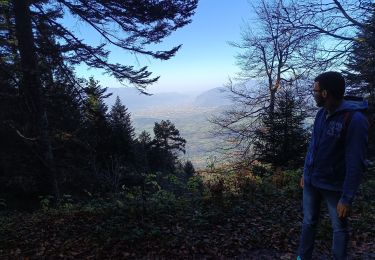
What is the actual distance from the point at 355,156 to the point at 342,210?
54cm

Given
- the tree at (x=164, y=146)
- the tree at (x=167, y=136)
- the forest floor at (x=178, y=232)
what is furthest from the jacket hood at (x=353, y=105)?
the tree at (x=167, y=136)

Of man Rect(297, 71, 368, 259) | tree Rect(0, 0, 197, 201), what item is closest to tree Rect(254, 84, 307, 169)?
tree Rect(0, 0, 197, 201)

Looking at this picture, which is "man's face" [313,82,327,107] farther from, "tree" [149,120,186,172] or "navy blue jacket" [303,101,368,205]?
"tree" [149,120,186,172]

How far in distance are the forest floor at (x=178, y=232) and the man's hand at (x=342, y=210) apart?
7.39 ft

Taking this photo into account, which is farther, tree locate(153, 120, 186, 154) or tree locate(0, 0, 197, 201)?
tree locate(153, 120, 186, 154)

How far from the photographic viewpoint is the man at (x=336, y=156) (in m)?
3.30

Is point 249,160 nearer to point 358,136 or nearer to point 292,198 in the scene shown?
point 292,198

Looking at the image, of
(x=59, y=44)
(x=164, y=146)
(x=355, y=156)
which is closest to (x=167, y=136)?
(x=164, y=146)

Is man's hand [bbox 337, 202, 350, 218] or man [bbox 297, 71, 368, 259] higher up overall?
man [bbox 297, 71, 368, 259]

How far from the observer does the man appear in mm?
3299

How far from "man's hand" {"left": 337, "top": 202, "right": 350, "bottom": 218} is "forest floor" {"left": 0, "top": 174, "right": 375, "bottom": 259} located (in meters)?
2.25

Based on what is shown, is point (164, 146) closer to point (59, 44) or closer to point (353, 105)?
point (59, 44)

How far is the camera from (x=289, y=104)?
53.9ft

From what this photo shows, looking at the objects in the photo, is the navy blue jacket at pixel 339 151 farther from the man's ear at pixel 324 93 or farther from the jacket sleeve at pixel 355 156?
the man's ear at pixel 324 93
